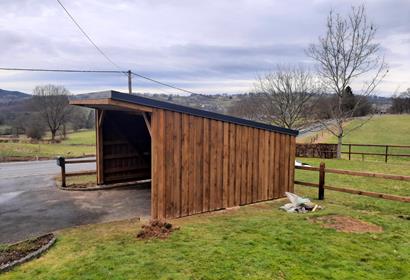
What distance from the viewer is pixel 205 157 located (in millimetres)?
7059

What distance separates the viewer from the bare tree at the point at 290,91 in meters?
24.6

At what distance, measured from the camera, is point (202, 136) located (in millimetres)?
6973

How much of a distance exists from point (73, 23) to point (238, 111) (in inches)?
990

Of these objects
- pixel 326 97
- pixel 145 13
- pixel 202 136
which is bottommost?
pixel 202 136

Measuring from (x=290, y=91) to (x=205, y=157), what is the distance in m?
19.5

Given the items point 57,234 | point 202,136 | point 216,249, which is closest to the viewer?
point 216,249

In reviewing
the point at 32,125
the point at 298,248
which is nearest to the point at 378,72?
the point at 298,248

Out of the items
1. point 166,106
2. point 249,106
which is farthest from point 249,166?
point 249,106

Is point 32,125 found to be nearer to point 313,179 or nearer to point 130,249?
point 313,179

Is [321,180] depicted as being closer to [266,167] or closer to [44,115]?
[266,167]

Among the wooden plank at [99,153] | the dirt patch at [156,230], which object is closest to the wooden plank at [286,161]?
the dirt patch at [156,230]

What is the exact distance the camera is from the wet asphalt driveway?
6.18 meters

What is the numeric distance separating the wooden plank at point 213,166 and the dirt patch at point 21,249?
10.6 ft

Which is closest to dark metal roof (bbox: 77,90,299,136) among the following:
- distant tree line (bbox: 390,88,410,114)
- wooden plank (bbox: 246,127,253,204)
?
wooden plank (bbox: 246,127,253,204)
